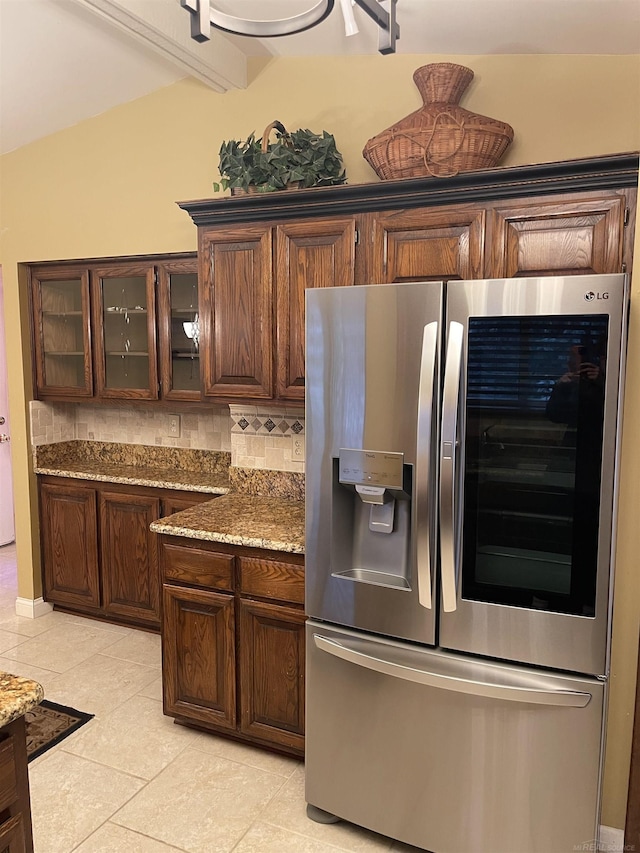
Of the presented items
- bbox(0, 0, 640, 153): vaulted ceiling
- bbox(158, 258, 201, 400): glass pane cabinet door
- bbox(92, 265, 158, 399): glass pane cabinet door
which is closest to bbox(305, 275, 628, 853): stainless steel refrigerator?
bbox(0, 0, 640, 153): vaulted ceiling

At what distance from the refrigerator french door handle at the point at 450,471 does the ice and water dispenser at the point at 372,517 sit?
134mm

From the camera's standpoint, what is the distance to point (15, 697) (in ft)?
4.10

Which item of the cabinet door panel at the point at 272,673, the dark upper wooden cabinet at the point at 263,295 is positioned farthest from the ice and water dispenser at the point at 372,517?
the dark upper wooden cabinet at the point at 263,295

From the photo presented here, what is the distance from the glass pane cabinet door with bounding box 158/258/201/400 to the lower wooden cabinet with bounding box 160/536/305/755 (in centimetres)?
112

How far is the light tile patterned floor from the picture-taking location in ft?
7.06

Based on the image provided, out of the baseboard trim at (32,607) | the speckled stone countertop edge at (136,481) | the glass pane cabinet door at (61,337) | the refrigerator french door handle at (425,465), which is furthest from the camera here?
the baseboard trim at (32,607)

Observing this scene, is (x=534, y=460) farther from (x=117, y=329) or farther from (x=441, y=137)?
(x=117, y=329)

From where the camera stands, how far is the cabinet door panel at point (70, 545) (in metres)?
3.80

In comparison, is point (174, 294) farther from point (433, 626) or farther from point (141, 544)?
→ point (433, 626)

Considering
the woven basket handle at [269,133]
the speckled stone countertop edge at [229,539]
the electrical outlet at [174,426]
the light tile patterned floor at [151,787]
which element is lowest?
the light tile patterned floor at [151,787]

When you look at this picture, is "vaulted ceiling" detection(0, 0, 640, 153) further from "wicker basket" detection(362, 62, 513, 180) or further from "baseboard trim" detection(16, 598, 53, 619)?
"baseboard trim" detection(16, 598, 53, 619)

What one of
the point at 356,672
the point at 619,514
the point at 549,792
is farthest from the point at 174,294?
the point at 549,792

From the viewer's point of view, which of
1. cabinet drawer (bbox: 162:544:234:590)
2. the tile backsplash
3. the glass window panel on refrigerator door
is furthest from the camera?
the tile backsplash

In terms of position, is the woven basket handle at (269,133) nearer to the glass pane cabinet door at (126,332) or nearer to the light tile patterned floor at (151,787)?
the glass pane cabinet door at (126,332)
